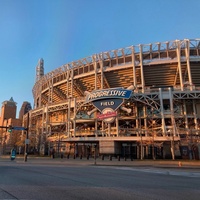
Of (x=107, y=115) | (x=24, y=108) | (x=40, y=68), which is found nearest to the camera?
(x=107, y=115)

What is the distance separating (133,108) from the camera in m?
53.0

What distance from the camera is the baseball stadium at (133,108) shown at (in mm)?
47031

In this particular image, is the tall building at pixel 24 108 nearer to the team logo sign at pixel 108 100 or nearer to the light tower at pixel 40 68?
the light tower at pixel 40 68

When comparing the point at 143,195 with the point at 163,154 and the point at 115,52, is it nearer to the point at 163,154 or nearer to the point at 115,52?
the point at 163,154

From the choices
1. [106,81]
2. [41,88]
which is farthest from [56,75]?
[106,81]

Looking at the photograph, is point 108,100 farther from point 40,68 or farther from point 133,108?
point 40,68

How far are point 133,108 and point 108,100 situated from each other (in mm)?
6424

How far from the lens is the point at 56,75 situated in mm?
66812

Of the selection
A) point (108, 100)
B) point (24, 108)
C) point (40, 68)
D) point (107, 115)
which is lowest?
point (107, 115)

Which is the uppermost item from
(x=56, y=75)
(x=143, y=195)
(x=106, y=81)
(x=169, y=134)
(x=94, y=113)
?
(x=56, y=75)

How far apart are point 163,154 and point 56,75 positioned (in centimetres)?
3577

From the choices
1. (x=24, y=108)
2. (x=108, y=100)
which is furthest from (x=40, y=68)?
(x=108, y=100)

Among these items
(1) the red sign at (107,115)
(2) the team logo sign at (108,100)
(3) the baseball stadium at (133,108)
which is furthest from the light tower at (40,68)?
(1) the red sign at (107,115)

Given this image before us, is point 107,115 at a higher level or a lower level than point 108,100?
lower
